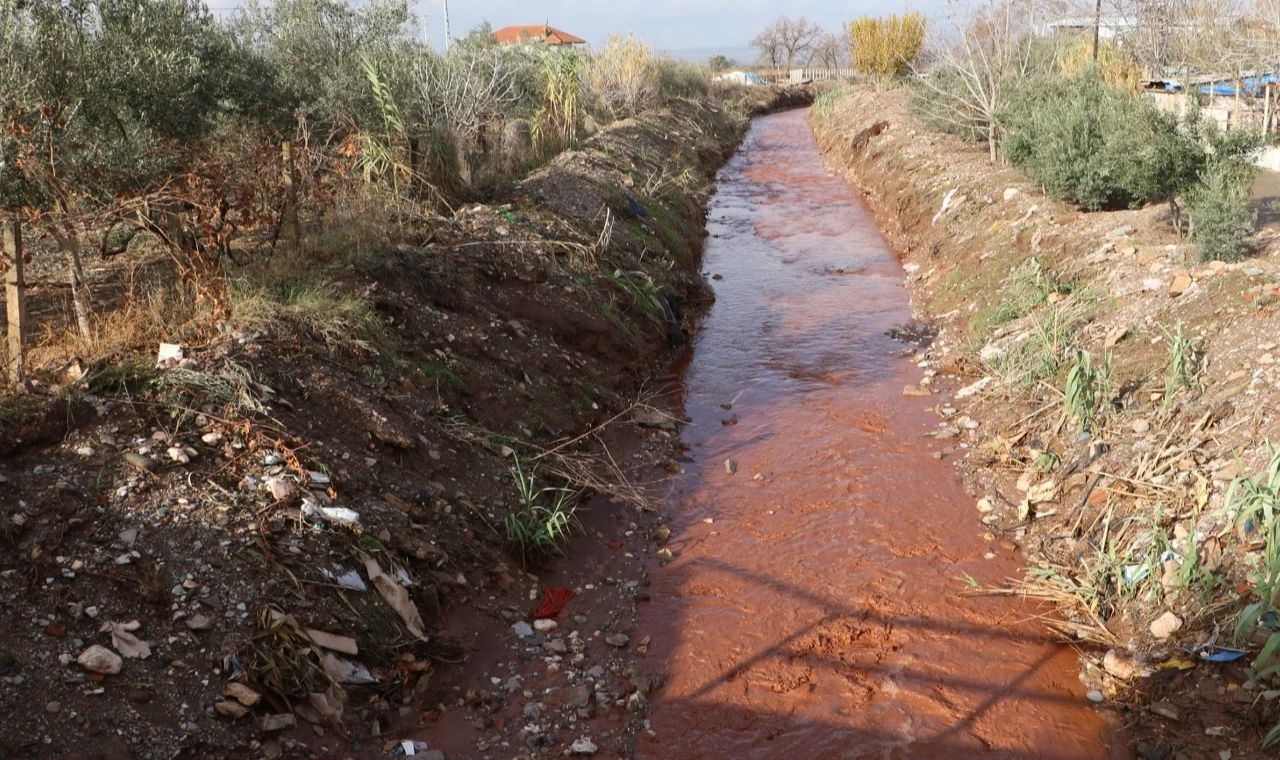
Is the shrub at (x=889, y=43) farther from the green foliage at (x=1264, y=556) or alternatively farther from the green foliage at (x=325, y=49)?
the green foliage at (x=1264, y=556)

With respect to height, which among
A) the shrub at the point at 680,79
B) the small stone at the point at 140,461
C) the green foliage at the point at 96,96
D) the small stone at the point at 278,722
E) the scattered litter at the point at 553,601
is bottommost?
the scattered litter at the point at 553,601

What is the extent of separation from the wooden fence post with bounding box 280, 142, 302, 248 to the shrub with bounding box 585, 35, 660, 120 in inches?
532

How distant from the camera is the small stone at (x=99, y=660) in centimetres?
405

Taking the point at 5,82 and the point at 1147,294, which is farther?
the point at 1147,294

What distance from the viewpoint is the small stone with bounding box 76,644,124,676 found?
405 cm

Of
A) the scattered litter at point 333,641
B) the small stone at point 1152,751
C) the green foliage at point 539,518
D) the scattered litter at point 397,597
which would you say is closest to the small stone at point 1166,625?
the small stone at point 1152,751

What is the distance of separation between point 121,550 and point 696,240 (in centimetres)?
1183

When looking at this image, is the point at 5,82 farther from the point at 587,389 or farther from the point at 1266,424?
the point at 1266,424

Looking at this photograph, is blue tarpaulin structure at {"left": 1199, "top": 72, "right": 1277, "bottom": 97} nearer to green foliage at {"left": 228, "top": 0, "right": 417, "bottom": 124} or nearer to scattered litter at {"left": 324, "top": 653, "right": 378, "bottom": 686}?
green foliage at {"left": 228, "top": 0, "right": 417, "bottom": 124}

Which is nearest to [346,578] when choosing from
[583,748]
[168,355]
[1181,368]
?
[583,748]

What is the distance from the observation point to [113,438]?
17.1ft

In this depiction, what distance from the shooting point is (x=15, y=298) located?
18.0 ft

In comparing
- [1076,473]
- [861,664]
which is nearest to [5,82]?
[861,664]

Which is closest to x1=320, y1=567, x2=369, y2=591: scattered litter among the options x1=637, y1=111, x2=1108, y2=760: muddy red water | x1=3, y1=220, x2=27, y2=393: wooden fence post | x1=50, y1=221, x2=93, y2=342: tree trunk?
x1=637, y1=111, x2=1108, y2=760: muddy red water
